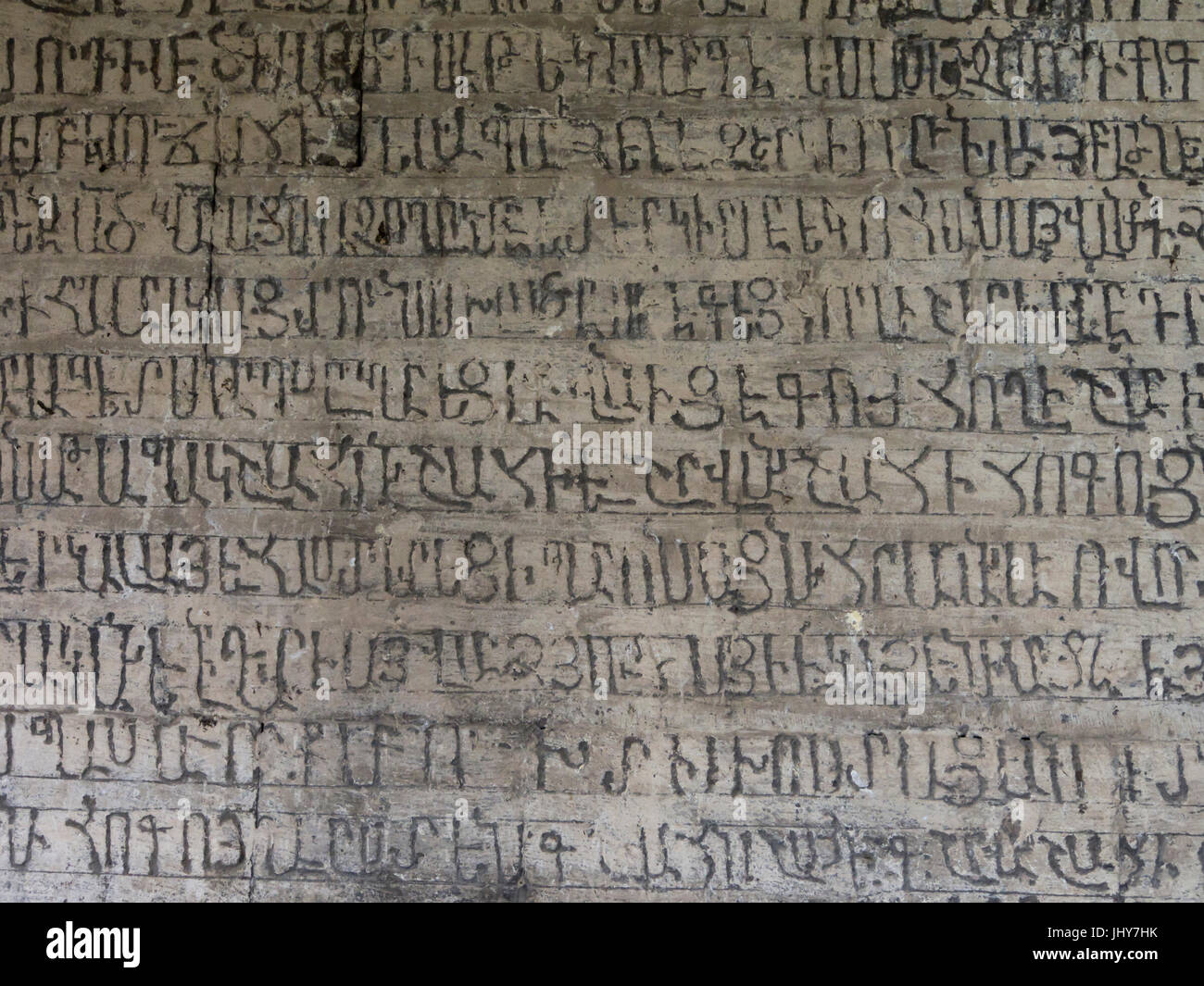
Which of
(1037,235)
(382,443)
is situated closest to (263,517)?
(382,443)

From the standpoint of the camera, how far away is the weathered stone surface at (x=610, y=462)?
11.1 feet

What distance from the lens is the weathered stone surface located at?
133 inches

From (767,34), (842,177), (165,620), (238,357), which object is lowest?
(165,620)

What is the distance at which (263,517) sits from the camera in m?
3.48

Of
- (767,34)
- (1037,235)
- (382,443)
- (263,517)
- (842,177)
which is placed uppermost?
→ (767,34)

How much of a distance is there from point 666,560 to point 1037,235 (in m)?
1.81

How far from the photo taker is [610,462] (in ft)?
11.4

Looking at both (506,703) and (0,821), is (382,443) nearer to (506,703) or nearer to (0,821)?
(506,703)

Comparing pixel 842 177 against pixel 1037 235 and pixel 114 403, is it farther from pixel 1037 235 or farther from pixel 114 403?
pixel 114 403

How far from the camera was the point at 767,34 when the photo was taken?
3570mm

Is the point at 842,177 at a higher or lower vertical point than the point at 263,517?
higher

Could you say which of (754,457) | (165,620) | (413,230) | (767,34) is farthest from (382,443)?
(767,34)

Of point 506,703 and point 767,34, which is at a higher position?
point 767,34

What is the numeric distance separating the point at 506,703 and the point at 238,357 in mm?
1614
